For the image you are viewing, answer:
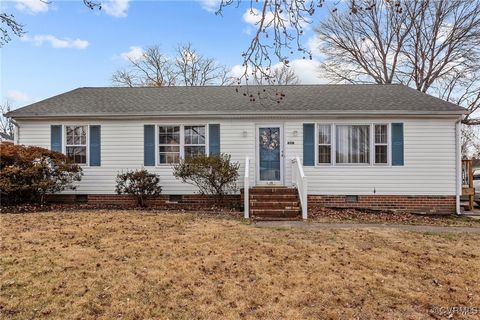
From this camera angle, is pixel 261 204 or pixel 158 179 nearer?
pixel 261 204

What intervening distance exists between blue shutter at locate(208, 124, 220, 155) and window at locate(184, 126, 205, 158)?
26cm

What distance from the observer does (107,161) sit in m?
11.3

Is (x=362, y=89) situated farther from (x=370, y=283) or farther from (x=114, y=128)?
(x=370, y=283)

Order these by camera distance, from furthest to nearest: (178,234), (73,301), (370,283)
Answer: (178,234) < (370,283) < (73,301)

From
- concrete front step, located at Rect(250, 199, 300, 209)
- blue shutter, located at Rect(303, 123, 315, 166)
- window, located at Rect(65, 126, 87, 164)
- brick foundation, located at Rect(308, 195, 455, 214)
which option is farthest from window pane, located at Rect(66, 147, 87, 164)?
brick foundation, located at Rect(308, 195, 455, 214)

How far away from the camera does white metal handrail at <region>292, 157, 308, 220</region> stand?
902 centimetres

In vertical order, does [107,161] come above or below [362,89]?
below

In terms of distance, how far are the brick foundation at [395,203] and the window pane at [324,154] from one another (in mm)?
1162

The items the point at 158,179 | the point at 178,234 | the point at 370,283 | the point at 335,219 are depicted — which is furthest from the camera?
the point at 158,179

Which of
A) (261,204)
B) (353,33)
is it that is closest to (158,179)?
(261,204)

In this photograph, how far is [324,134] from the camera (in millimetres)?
11055

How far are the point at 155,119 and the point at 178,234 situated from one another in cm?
552

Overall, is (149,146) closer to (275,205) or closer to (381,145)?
(275,205)

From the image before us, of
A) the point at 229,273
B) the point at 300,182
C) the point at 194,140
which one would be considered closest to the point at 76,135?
the point at 194,140
